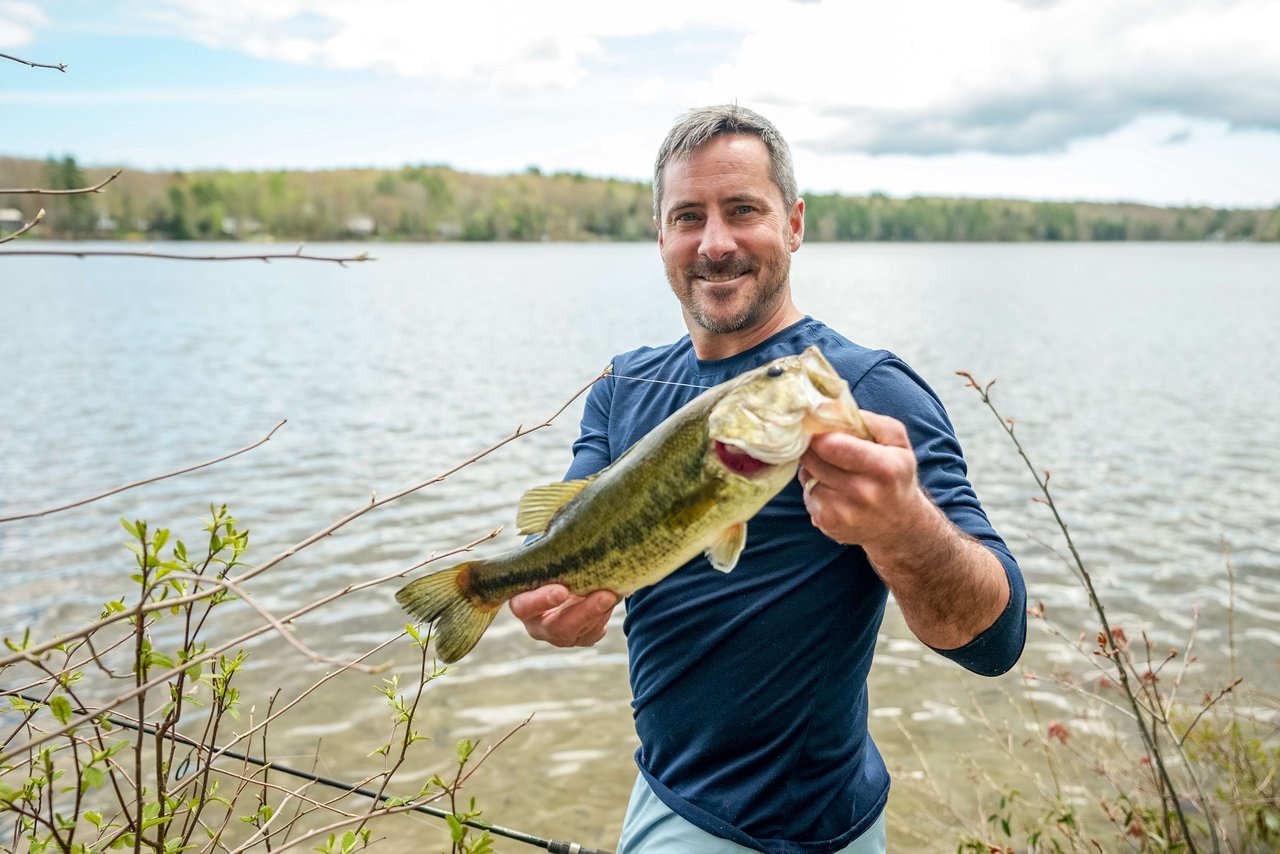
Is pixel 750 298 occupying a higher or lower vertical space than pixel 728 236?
lower

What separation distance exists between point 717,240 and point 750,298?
28 centimetres

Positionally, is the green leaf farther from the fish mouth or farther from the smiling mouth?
the smiling mouth

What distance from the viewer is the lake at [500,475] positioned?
24.7 feet

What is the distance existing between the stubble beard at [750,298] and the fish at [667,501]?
35.1 inches

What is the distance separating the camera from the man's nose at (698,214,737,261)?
362 centimetres

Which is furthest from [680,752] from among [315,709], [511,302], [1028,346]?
[511,302]

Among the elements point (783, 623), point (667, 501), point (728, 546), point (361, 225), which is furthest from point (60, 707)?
point (361, 225)

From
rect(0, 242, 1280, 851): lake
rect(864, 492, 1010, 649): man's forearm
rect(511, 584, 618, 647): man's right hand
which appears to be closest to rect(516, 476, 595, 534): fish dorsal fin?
rect(511, 584, 618, 647): man's right hand

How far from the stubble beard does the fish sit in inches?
35.1

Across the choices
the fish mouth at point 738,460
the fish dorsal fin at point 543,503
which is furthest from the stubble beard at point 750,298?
the fish mouth at point 738,460

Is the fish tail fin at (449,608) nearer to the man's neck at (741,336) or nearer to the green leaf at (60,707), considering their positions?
the green leaf at (60,707)

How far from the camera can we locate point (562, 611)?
289cm

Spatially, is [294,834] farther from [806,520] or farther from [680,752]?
[806,520]

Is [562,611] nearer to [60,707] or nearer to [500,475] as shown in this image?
[60,707]
